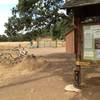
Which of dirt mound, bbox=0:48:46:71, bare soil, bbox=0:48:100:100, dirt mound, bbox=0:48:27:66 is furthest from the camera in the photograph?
dirt mound, bbox=0:48:27:66

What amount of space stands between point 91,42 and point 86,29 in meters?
0.48

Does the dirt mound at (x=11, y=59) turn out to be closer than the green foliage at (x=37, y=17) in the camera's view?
Yes

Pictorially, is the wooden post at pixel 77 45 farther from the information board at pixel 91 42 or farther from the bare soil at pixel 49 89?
the bare soil at pixel 49 89

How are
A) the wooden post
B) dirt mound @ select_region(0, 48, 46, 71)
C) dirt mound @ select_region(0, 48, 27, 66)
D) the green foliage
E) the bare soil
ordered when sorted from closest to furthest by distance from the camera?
1. the bare soil
2. the wooden post
3. dirt mound @ select_region(0, 48, 46, 71)
4. dirt mound @ select_region(0, 48, 27, 66)
5. the green foliage

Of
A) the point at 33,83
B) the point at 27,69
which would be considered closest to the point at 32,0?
the point at 27,69

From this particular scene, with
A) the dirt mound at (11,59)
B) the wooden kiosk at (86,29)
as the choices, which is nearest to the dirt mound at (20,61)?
the dirt mound at (11,59)

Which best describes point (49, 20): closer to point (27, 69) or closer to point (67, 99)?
point (27, 69)

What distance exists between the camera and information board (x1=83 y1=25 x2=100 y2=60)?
11469 mm

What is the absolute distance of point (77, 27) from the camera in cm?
1201

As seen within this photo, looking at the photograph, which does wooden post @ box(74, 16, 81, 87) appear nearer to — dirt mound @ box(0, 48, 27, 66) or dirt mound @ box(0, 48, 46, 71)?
dirt mound @ box(0, 48, 46, 71)

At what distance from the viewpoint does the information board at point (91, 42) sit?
452 inches

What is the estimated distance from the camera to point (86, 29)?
11734 mm

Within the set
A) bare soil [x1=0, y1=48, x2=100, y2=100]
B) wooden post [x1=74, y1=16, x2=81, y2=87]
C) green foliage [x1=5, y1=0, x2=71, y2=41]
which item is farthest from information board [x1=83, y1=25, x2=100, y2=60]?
green foliage [x1=5, y1=0, x2=71, y2=41]

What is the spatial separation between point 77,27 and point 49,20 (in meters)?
16.4
